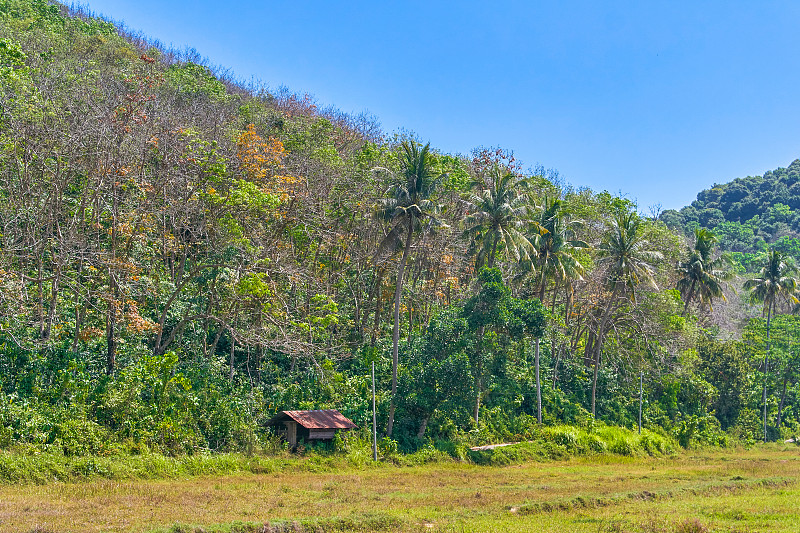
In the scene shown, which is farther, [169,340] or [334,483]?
[169,340]

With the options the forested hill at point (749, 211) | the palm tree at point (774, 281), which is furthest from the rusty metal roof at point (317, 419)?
the forested hill at point (749, 211)

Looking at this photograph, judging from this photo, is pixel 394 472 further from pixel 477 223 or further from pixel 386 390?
pixel 477 223

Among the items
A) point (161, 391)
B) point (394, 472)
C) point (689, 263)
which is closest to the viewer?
point (161, 391)

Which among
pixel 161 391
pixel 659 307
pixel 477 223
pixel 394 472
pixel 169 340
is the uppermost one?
pixel 477 223

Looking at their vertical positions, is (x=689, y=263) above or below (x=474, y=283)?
above

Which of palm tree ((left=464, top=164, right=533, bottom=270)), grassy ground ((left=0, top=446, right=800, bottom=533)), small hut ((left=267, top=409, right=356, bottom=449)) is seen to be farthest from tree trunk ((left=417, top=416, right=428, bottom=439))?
palm tree ((left=464, top=164, right=533, bottom=270))

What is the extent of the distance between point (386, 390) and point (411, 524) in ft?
58.1

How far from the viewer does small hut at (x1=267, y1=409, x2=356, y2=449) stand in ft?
100

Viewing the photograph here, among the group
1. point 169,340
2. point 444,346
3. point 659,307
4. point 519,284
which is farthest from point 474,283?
point 169,340

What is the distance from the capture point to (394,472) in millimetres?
30156

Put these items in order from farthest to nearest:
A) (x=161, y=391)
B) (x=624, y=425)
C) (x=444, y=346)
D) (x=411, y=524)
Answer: (x=624, y=425), (x=444, y=346), (x=161, y=391), (x=411, y=524)

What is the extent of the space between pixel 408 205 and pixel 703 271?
31.8 meters

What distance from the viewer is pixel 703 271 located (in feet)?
185

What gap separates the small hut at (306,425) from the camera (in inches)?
1206
